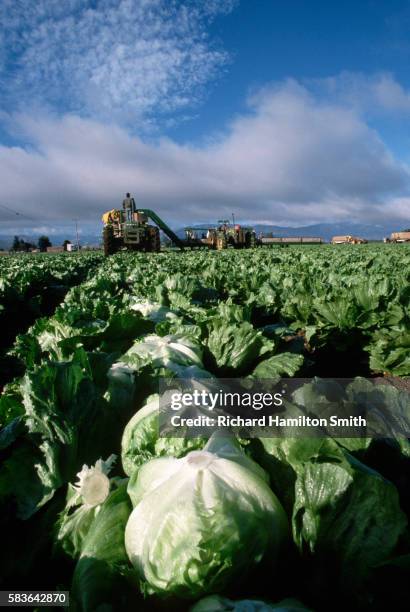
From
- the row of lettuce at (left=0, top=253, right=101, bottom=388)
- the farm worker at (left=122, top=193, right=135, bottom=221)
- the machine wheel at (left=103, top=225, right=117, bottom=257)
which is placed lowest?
the row of lettuce at (left=0, top=253, right=101, bottom=388)

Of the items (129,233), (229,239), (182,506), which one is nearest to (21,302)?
(182,506)

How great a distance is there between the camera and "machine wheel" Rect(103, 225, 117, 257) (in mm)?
31656

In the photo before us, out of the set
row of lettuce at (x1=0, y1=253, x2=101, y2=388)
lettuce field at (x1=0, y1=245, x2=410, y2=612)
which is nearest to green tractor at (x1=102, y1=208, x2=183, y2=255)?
row of lettuce at (x1=0, y1=253, x2=101, y2=388)

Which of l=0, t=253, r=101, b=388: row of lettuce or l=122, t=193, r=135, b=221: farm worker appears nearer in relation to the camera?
l=0, t=253, r=101, b=388: row of lettuce

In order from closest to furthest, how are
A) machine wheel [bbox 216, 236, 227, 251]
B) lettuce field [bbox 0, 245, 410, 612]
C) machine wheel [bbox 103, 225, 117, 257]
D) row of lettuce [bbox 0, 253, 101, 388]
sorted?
1. lettuce field [bbox 0, 245, 410, 612]
2. row of lettuce [bbox 0, 253, 101, 388]
3. machine wheel [bbox 103, 225, 117, 257]
4. machine wheel [bbox 216, 236, 227, 251]

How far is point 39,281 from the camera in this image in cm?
1350

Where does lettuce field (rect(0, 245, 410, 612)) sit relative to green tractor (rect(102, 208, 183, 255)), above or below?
below

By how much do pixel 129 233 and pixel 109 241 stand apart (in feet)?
5.69

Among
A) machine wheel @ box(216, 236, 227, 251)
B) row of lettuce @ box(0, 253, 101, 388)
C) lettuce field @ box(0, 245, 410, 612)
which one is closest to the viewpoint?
lettuce field @ box(0, 245, 410, 612)

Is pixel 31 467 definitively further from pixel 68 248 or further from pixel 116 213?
pixel 68 248

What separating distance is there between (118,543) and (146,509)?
0.19 m

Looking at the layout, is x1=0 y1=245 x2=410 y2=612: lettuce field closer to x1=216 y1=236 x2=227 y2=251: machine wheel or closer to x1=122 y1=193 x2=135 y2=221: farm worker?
x1=122 y1=193 x2=135 y2=221: farm worker

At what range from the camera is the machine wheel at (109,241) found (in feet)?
104

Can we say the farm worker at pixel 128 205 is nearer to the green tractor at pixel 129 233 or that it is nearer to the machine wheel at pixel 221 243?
the green tractor at pixel 129 233
